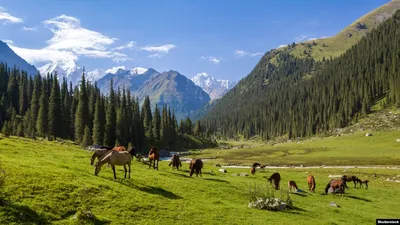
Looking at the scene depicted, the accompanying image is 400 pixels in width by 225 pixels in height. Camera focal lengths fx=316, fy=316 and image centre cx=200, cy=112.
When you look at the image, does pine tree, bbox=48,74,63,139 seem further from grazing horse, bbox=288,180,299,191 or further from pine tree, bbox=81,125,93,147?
grazing horse, bbox=288,180,299,191

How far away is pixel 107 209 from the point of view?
18.4 m

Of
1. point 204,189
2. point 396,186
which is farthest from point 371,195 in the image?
point 204,189

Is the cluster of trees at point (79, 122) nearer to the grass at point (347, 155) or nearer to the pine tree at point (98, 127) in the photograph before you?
the pine tree at point (98, 127)

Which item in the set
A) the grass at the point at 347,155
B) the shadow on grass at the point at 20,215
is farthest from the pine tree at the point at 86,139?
the shadow on grass at the point at 20,215

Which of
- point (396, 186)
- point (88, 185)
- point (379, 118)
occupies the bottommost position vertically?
point (396, 186)

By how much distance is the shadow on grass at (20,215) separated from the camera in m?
14.6

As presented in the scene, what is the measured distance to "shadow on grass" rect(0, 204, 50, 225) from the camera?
14594 millimetres

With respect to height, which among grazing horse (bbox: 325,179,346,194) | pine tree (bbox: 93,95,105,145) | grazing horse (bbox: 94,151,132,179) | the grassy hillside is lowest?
grazing horse (bbox: 325,179,346,194)

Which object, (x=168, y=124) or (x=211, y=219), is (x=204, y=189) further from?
(x=168, y=124)

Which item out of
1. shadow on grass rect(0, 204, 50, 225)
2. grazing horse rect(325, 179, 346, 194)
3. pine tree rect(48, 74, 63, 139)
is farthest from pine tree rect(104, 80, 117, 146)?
shadow on grass rect(0, 204, 50, 225)

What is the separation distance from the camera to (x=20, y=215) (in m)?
15.1

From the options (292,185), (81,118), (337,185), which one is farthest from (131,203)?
(81,118)

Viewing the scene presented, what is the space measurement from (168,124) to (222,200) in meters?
162

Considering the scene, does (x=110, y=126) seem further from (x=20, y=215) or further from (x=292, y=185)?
(x=20, y=215)
